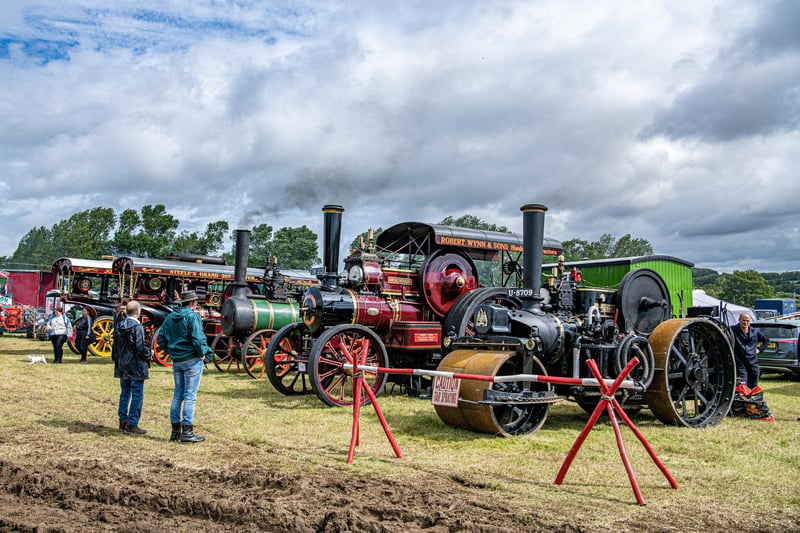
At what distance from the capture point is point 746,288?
52094 mm

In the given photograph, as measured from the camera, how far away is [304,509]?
386 cm

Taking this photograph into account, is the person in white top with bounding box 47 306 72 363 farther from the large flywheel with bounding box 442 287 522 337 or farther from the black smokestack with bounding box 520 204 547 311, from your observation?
the black smokestack with bounding box 520 204 547 311

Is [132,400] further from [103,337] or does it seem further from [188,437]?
[103,337]

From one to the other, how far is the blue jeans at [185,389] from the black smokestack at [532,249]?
3.52m

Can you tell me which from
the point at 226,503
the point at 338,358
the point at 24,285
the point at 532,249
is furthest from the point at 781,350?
the point at 24,285

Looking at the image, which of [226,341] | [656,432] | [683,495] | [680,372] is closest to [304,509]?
[683,495]

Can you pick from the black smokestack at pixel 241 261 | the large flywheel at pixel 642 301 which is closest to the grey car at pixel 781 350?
the large flywheel at pixel 642 301

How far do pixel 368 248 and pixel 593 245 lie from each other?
180 feet

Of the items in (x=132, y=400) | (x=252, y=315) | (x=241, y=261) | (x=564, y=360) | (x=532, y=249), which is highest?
(x=241, y=261)

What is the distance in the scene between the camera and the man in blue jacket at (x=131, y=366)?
6332 mm

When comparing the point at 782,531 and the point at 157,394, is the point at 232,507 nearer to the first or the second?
the point at 782,531

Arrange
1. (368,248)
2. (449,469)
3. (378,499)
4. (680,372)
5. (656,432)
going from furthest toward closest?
(368,248)
(680,372)
(656,432)
(449,469)
(378,499)

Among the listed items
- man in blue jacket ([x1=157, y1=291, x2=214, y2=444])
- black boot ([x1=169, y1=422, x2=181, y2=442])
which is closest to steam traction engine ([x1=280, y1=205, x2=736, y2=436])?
man in blue jacket ([x1=157, y1=291, x2=214, y2=444])

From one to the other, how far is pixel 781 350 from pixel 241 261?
10.5 m
